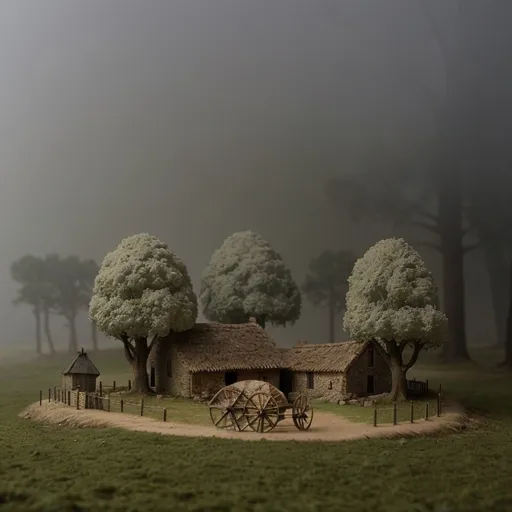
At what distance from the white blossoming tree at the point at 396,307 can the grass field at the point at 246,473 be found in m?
6.92

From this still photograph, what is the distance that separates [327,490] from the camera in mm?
17453

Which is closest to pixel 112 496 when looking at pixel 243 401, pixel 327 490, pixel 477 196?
pixel 327 490

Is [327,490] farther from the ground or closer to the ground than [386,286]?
closer to the ground

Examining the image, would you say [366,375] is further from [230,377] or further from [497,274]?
[497,274]

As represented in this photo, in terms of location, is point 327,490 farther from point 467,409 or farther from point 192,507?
point 467,409

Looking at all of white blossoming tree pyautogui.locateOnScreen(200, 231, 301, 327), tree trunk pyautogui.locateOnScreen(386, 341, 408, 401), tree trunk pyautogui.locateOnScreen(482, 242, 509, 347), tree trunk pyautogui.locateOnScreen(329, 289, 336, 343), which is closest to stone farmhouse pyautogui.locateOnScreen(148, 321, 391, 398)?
tree trunk pyautogui.locateOnScreen(386, 341, 408, 401)

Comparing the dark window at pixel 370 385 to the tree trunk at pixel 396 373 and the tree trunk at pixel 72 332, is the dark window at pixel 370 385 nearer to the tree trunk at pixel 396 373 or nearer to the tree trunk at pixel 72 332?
the tree trunk at pixel 396 373

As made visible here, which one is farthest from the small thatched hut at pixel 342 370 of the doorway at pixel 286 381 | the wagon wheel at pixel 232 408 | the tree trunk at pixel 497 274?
the tree trunk at pixel 497 274

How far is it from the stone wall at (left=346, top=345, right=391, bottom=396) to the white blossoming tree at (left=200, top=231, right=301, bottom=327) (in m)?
9.82

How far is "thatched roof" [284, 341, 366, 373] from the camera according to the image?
35428mm

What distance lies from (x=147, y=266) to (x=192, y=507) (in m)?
21.0

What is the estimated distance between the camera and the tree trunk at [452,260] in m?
45.2

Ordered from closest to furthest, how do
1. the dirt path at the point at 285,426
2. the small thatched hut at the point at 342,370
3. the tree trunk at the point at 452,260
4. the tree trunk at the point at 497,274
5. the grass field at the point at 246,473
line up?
the grass field at the point at 246,473 → the dirt path at the point at 285,426 → the small thatched hut at the point at 342,370 → the tree trunk at the point at 452,260 → the tree trunk at the point at 497,274

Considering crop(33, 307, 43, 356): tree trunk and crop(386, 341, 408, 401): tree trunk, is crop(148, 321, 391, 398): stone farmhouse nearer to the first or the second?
crop(386, 341, 408, 401): tree trunk
